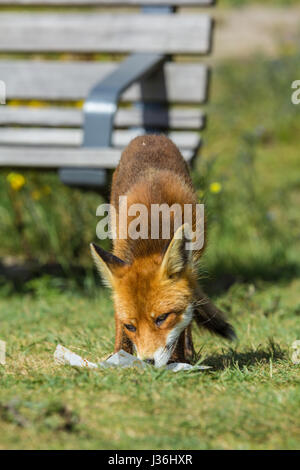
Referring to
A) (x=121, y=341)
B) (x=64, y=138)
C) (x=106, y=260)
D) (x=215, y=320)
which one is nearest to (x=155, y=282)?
(x=106, y=260)

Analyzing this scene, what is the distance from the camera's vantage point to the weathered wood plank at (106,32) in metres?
6.05

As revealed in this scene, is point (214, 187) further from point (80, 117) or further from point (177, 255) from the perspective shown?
point (177, 255)

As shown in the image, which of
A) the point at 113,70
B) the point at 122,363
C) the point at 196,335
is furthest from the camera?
the point at 113,70

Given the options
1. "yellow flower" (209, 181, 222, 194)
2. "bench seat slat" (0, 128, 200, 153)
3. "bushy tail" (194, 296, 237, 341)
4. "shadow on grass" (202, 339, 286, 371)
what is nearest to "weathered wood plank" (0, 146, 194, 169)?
"bench seat slat" (0, 128, 200, 153)

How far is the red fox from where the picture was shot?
3289mm

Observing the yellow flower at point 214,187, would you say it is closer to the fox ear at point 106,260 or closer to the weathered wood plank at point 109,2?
the weathered wood plank at point 109,2

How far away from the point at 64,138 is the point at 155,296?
2.94m

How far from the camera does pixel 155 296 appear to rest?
330 cm

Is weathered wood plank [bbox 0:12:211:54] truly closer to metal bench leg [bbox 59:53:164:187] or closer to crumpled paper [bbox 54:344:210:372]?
metal bench leg [bbox 59:53:164:187]

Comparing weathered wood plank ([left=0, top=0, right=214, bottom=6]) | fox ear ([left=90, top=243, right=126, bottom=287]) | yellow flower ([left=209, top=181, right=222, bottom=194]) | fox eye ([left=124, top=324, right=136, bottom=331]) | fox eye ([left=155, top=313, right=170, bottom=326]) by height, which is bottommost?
fox eye ([left=124, top=324, right=136, bottom=331])

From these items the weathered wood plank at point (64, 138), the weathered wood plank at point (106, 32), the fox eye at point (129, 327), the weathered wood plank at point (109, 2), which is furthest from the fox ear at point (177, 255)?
the weathered wood plank at point (109, 2)

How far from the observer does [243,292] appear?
5.37m

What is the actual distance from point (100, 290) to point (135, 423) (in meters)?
3.25

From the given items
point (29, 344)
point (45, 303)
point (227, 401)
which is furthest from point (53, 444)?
point (45, 303)
